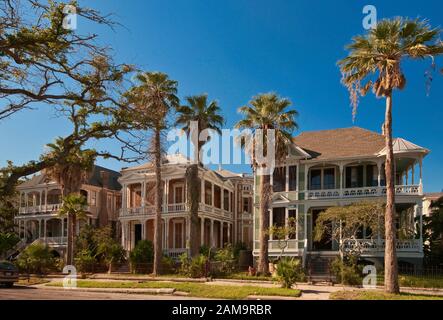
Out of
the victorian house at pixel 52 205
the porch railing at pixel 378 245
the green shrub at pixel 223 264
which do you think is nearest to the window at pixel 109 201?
the victorian house at pixel 52 205

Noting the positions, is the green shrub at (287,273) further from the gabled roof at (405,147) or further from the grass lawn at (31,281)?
the grass lawn at (31,281)

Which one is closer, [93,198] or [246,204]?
[246,204]

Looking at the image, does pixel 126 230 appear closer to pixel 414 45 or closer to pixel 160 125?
pixel 414 45

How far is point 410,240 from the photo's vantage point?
103ft

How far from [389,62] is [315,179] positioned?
15961 millimetres

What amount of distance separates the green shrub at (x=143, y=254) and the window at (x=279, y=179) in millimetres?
10420

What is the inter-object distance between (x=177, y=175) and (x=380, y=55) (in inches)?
913

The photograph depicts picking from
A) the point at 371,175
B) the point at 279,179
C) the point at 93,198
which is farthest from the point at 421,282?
the point at 93,198

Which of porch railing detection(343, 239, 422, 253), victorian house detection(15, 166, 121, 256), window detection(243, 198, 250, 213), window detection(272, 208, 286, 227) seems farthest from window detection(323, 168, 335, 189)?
victorian house detection(15, 166, 121, 256)

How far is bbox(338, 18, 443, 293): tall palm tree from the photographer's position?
21609 mm

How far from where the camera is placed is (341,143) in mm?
36750

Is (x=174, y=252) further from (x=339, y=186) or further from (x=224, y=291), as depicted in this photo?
(x=224, y=291)

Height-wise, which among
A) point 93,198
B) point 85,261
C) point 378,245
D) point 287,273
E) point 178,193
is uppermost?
point 178,193
